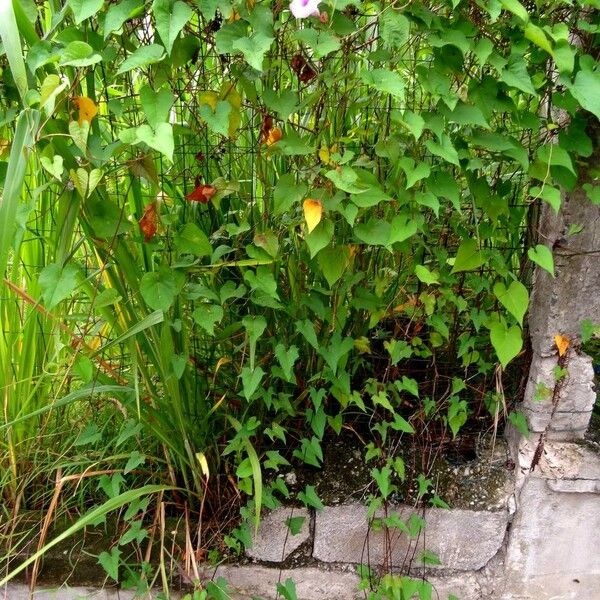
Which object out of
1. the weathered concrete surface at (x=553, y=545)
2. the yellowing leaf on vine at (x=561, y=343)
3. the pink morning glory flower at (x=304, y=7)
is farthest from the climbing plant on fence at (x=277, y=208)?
the weathered concrete surface at (x=553, y=545)

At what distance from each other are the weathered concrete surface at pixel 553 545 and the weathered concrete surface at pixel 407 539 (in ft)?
0.24

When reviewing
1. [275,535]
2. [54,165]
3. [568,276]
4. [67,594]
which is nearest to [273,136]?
[54,165]

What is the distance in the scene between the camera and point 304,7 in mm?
1153

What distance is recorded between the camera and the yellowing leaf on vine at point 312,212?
134 cm

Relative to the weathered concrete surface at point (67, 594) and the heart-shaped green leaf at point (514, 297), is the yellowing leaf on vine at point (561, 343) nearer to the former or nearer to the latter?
the heart-shaped green leaf at point (514, 297)

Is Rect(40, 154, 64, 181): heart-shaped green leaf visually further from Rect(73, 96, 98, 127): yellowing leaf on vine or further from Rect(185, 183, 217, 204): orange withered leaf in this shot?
Rect(185, 183, 217, 204): orange withered leaf

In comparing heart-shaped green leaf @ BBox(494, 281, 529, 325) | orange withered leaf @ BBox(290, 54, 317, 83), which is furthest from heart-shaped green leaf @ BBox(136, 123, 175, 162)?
heart-shaped green leaf @ BBox(494, 281, 529, 325)

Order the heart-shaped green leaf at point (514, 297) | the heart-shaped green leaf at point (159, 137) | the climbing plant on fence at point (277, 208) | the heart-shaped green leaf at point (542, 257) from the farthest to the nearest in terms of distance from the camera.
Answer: the heart-shaped green leaf at point (514, 297) → the heart-shaped green leaf at point (542, 257) → the climbing plant on fence at point (277, 208) → the heart-shaped green leaf at point (159, 137)

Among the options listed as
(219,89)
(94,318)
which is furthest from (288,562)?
(219,89)

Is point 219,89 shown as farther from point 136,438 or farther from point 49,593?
point 49,593

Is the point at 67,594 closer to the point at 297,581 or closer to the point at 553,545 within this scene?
the point at 297,581

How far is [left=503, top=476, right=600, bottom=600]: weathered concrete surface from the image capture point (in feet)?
6.00

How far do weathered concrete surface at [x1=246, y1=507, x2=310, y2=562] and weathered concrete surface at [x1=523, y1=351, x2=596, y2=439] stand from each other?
0.73 metres

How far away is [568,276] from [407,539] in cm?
89
